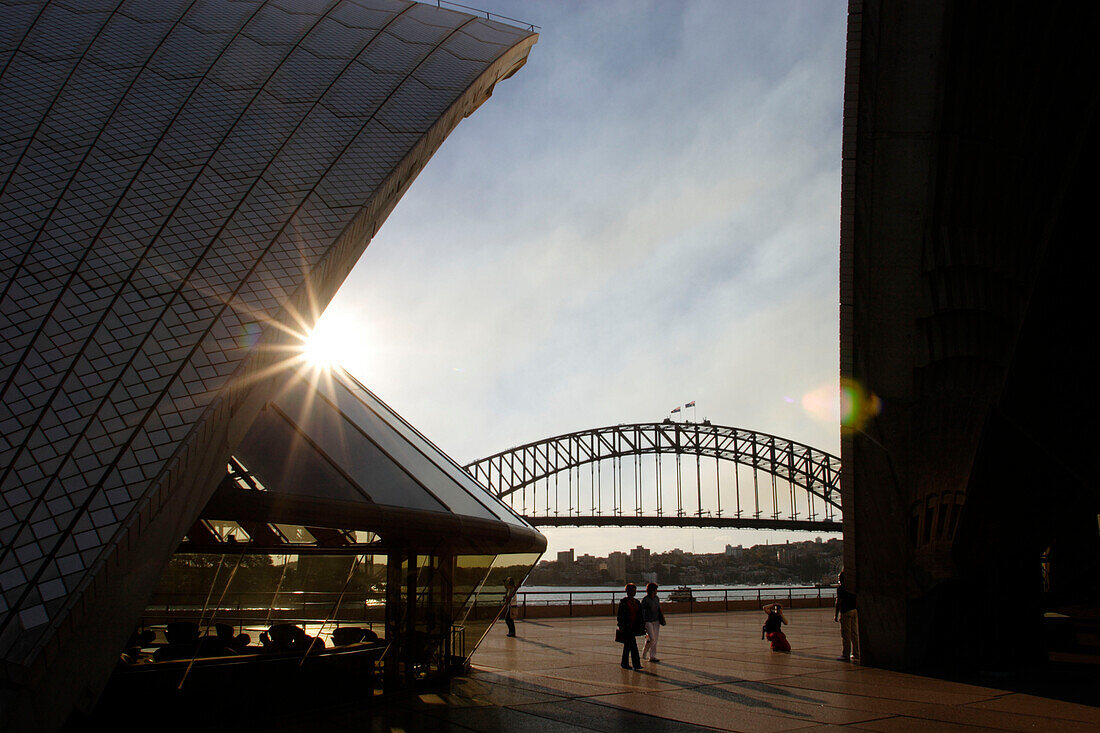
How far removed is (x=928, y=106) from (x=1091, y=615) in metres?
16.3

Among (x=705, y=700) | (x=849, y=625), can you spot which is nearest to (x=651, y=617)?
(x=705, y=700)

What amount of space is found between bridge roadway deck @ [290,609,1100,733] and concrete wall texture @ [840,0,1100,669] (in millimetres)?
2416

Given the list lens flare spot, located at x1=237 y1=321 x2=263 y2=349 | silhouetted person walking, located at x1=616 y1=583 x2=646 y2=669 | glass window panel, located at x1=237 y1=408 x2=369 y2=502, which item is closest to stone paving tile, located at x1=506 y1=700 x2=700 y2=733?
silhouetted person walking, located at x1=616 y1=583 x2=646 y2=669

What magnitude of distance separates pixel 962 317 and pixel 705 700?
8542 millimetres

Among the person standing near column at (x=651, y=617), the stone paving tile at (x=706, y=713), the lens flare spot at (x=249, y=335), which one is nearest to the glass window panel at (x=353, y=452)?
the lens flare spot at (x=249, y=335)

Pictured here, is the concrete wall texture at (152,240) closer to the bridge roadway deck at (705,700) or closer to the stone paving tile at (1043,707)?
the bridge roadway deck at (705,700)

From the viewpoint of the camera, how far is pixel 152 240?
779 cm

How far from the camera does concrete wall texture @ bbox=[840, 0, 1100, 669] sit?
11.9 m

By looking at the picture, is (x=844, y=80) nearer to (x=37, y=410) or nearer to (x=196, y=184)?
(x=196, y=184)

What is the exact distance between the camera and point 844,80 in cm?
1206

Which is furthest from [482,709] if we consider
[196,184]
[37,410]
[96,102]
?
[96,102]

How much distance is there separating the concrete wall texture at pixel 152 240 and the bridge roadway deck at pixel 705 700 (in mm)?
3066

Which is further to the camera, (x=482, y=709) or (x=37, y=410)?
(x=482, y=709)

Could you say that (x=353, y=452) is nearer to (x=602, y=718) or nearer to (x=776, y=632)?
(x=602, y=718)
